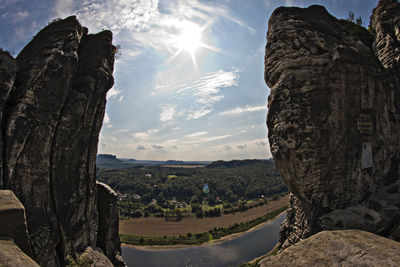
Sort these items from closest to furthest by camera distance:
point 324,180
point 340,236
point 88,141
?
point 340,236
point 324,180
point 88,141

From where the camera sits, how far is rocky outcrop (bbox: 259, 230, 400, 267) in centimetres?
616

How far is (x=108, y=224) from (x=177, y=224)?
52.8 metres

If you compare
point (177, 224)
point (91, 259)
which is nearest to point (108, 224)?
point (91, 259)

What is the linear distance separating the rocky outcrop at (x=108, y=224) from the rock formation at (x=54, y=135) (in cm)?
198

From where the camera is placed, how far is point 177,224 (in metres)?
62.7

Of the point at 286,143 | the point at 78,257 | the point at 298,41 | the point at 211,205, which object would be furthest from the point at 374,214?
the point at 211,205

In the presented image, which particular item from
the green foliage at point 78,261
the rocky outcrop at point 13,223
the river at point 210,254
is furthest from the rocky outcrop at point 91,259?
the river at point 210,254

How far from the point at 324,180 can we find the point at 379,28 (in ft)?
35.7

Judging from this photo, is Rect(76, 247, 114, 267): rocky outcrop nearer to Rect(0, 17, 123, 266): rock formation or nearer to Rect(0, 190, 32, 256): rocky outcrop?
Rect(0, 17, 123, 266): rock formation

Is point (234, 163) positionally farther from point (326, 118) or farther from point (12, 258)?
point (12, 258)

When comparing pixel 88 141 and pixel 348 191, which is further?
pixel 88 141

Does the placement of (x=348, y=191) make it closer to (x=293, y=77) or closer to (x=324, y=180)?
(x=324, y=180)

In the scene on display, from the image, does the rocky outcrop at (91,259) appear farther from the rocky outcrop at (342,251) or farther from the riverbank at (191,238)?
the riverbank at (191,238)

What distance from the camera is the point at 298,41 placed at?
1063 cm
